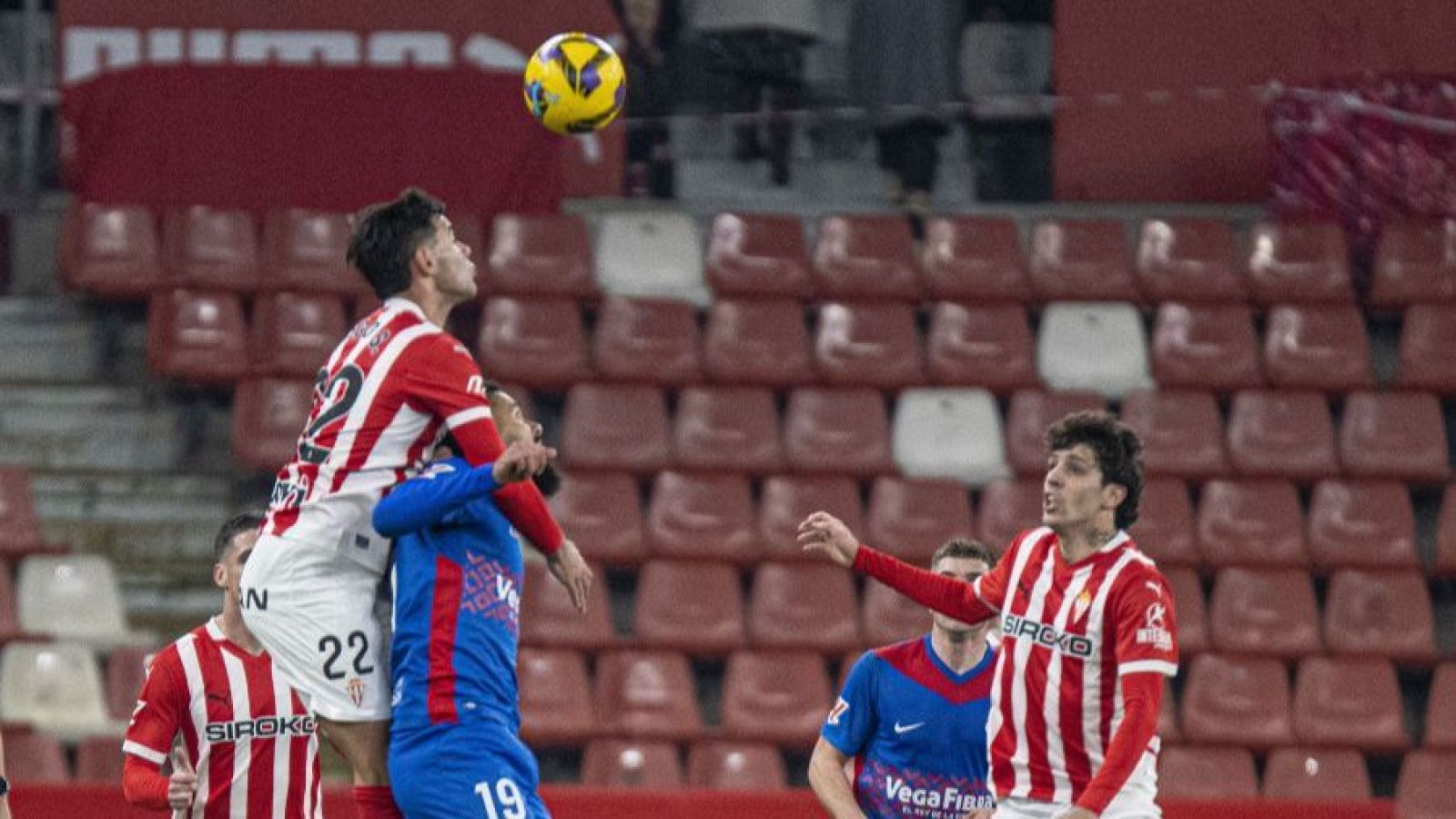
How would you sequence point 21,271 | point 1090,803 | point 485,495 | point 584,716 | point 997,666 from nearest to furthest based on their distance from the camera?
point 485,495 < point 1090,803 < point 997,666 < point 584,716 < point 21,271

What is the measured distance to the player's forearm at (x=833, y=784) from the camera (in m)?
6.30

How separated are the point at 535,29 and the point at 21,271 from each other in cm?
285

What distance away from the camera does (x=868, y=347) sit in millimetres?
11406

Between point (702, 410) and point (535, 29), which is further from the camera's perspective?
point (535, 29)

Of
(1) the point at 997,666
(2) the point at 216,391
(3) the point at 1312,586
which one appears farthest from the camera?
(2) the point at 216,391

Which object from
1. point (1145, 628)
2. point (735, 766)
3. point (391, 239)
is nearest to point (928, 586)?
point (1145, 628)

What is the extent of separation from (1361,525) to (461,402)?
6590 millimetres

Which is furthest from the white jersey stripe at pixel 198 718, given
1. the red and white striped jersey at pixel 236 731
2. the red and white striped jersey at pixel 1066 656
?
the red and white striped jersey at pixel 1066 656

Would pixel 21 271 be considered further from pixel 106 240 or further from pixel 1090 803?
pixel 1090 803

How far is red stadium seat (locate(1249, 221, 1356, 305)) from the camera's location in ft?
38.8

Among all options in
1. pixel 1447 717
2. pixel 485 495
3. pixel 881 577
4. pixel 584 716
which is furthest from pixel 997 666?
pixel 1447 717

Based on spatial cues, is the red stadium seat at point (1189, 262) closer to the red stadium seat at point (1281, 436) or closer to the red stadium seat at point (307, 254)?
the red stadium seat at point (1281, 436)

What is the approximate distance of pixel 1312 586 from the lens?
10531mm

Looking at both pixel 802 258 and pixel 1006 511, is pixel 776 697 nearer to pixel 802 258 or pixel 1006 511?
pixel 1006 511
